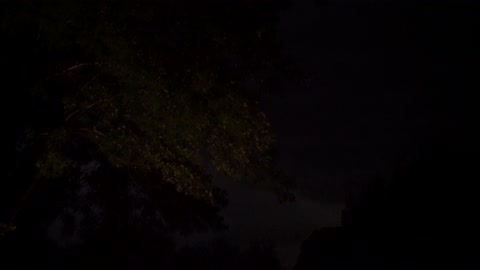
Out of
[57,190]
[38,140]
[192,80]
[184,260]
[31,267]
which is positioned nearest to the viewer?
[192,80]

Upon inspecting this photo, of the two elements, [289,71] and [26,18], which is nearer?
[26,18]

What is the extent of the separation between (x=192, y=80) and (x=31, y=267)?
12.9 m

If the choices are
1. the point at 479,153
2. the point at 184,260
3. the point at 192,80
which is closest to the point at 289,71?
the point at 192,80

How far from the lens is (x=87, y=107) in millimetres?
10797

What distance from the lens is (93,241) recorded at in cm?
1864

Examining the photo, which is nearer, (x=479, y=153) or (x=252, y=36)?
(x=252, y=36)

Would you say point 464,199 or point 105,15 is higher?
point 464,199

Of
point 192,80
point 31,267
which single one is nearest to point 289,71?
point 192,80

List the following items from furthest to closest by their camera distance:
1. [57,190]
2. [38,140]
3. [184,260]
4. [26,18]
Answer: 1. [184,260]
2. [57,190]
3. [38,140]
4. [26,18]

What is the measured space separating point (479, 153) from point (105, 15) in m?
14.8

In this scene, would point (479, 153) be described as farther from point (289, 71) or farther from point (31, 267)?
point (31, 267)

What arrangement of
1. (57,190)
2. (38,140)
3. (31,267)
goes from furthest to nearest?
(31,267) < (57,190) < (38,140)

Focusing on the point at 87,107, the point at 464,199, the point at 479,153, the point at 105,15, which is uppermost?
the point at 479,153

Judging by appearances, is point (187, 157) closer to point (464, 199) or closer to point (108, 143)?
point (108, 143)
